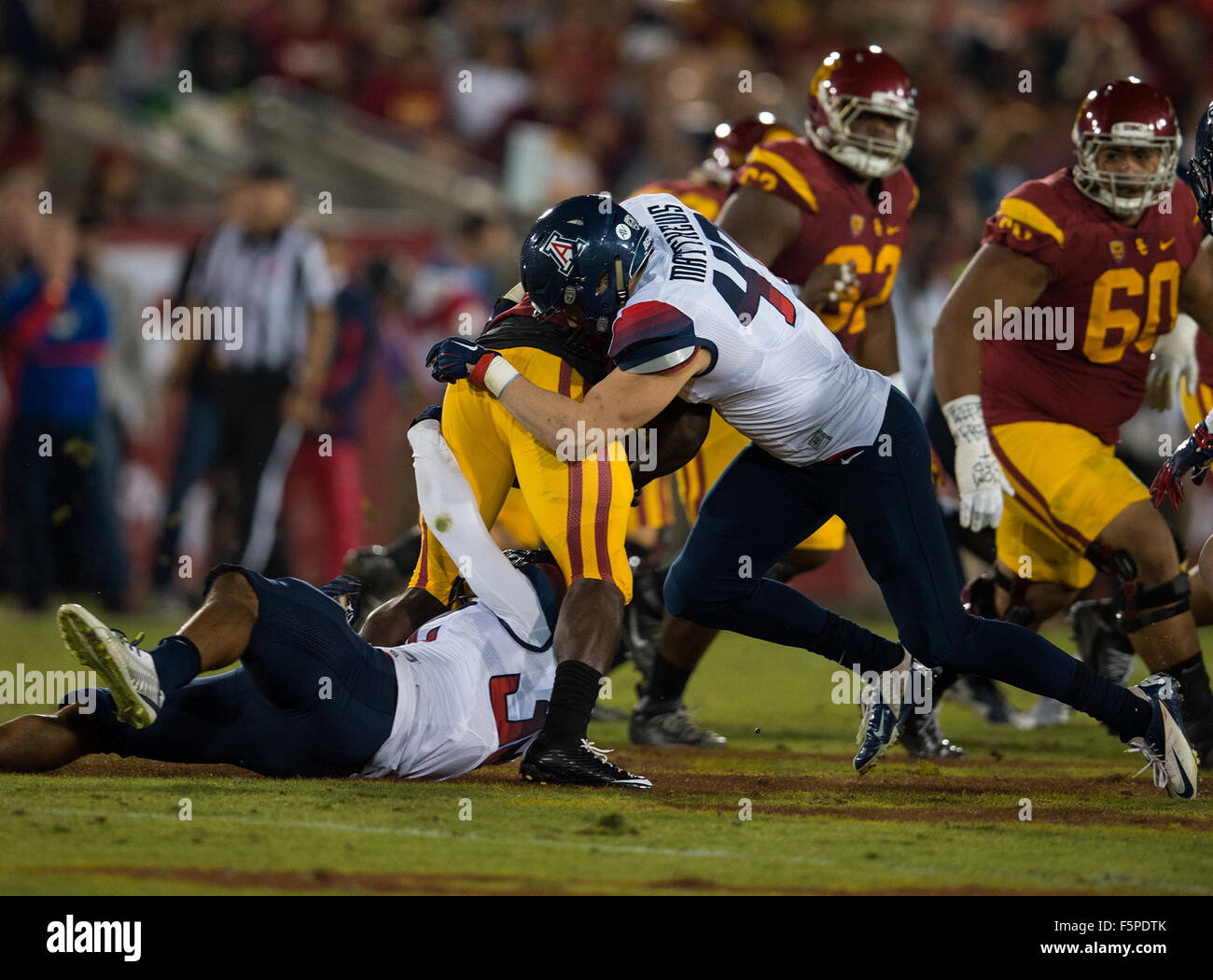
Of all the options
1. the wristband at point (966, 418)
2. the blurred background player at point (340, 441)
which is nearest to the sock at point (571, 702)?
the wristband at point (966, 418)

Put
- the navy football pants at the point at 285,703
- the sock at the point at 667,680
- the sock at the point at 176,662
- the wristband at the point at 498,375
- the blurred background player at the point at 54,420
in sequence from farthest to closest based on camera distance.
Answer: the blurred background player at the point at 54,420 < the sock at the point at 667,680 < the wristband at the point at 498,375 < the navy football pants at the point at 285,703 < the sock at the point at 176,662

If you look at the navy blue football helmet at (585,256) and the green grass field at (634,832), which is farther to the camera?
the navy blue football helmet at (585,256)

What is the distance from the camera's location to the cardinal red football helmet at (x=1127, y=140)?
5371 mm

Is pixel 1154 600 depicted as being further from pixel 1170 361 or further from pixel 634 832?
pixel 634 832

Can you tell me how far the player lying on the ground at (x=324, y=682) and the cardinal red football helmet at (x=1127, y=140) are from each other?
2252 mm

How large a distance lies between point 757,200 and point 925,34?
838cm

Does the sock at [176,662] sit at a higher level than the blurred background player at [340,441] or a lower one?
lower

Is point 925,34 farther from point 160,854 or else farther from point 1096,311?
point 160,854

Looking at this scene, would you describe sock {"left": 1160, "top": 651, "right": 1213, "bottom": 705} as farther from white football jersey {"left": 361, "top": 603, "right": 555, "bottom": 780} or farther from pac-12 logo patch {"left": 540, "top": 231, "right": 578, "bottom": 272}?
pac-12 logo patch {"left": 540, "top": 231, "right": 578, "bottom": 272}

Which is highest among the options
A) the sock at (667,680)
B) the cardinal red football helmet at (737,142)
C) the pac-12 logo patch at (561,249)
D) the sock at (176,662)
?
the cardinal red football helmet at (737,142)

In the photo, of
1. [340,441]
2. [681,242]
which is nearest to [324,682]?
[681,242]

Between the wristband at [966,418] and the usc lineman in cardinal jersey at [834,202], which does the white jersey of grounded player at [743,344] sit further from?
the usc lineman in cardinal jersey at [834,202]

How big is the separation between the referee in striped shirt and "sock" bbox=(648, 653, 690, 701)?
13.3ft

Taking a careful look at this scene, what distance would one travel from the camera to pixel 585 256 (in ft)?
14.6
